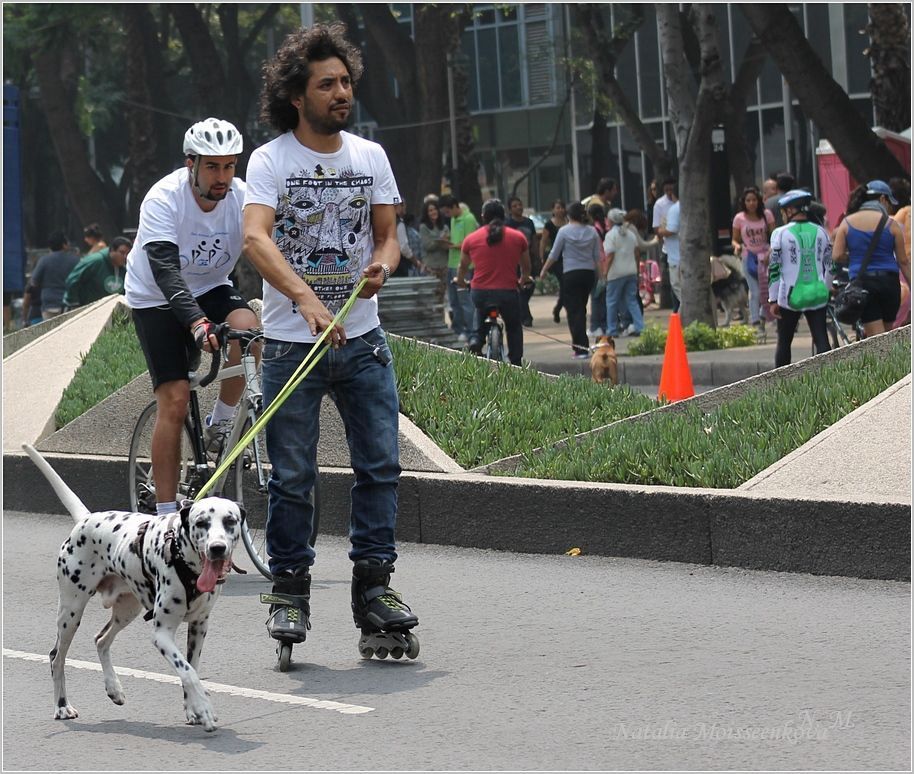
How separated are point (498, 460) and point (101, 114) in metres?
41.5

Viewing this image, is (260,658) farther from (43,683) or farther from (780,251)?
(780,251)

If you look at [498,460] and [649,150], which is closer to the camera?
[498,460]

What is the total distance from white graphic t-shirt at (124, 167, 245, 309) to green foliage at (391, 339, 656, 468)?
2226 mm

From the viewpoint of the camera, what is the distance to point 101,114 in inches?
1919

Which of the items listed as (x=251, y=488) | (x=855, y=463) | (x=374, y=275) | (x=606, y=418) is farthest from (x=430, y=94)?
(x=374, y=275)

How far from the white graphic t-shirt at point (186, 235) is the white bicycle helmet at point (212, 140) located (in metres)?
0.20

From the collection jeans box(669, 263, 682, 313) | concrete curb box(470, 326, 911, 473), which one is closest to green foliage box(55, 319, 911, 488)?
concrete curb box(470, 326, 911, 473)

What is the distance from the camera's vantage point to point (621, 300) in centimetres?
2294

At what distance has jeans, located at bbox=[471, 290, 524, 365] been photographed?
59.6 ft

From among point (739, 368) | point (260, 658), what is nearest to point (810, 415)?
point (260, 658)

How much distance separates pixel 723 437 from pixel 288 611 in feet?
10.7

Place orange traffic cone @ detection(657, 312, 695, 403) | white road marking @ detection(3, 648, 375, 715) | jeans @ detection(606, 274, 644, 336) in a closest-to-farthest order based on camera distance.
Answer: white road marking @ detection(3, 648, 375, 715)
orange traffic cone @ detection(657, 312, 695, 403)
jeans @ detection(606, 274, 644, 336)

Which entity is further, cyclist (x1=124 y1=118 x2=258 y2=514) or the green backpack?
the green backpack

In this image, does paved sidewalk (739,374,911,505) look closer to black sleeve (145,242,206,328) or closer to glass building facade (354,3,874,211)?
black sleeve (145,242,206,328)
